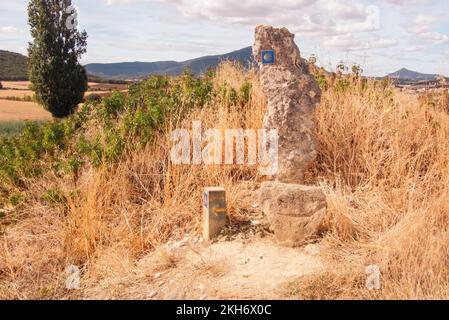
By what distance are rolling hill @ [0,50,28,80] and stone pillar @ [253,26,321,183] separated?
4599 cm

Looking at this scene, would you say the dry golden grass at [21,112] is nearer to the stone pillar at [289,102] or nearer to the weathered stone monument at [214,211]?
the stone pillar at [289,102]

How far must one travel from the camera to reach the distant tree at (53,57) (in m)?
22.2

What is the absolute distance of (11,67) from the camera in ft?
164

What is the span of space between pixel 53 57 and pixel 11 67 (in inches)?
1246

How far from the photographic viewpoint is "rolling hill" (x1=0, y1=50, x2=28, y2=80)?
4659 centimetres

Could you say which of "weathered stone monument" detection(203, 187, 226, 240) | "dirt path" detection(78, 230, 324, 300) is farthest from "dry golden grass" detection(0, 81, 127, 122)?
"dirt path" detection(78, 230, 324, 300)

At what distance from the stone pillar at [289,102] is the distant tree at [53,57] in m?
18.9

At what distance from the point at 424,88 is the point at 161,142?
3731 millimetres

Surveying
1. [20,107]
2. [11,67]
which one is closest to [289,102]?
[20,107]

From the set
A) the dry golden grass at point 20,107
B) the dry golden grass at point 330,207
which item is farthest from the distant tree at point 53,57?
the dry golden grass at point 330,207

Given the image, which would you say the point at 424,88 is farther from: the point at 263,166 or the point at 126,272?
the point at 126,272

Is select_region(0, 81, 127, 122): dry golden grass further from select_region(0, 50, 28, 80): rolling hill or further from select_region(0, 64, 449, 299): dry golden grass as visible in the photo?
select_region(0, 64, 449, 299): dry golden grass

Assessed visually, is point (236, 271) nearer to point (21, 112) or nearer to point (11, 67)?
point (21, 112)

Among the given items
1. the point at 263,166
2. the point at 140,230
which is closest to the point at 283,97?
the point at 263,166
